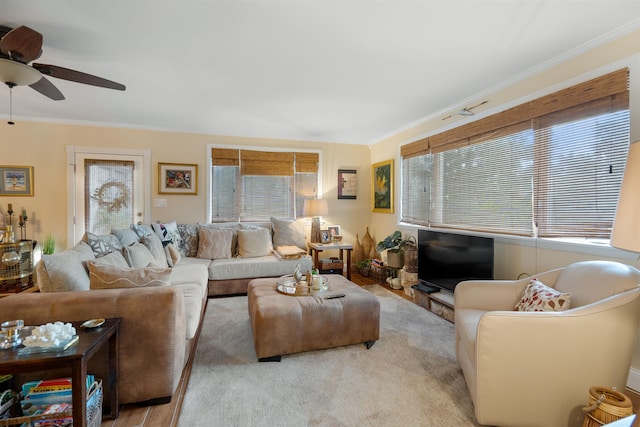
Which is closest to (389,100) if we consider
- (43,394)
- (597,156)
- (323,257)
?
(597,156)

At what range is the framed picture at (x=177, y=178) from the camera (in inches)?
173

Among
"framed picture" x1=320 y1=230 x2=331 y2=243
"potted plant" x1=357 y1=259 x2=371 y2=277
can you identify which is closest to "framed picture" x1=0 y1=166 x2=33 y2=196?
"framed picture" x1=320 y1=230 x2=331 y2=243

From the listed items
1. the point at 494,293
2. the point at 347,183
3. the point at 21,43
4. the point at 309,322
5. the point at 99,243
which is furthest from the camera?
the point at 347,183

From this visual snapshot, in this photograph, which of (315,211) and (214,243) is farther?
(315,211)

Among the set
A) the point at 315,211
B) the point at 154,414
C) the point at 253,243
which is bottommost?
the point at 154,414

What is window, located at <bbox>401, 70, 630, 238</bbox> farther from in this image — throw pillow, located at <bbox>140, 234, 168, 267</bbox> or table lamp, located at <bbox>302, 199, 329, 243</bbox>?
throw pillow, located at <bbox>140, 234, 168, 267</bbox>

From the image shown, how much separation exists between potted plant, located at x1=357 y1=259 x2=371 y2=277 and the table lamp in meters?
0.87

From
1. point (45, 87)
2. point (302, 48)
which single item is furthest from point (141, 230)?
point (302, 48)

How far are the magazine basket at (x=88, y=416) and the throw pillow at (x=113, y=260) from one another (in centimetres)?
81

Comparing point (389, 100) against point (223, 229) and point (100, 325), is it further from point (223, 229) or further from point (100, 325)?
point (100, 325)

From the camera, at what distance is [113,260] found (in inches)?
84.3

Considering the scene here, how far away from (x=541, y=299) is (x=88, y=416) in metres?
2.53

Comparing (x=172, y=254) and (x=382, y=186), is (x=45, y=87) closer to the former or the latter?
(x=172, y=254)

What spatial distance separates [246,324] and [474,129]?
318 cm
